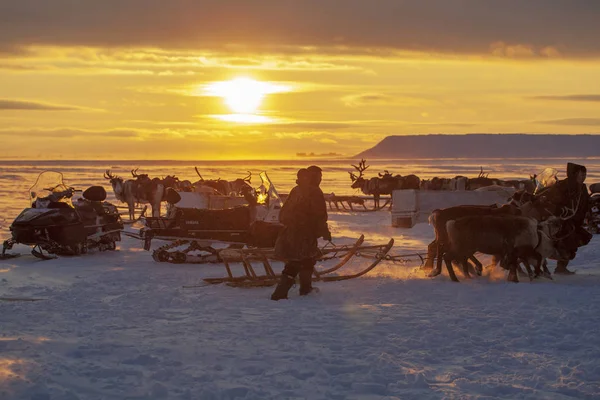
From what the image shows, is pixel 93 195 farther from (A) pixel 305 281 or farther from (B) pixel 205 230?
(A) pixel 305 281

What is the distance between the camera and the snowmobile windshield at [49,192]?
16.1 metres

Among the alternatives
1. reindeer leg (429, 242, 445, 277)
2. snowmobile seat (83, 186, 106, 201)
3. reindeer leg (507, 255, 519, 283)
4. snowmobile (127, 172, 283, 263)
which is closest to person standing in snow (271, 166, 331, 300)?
reindeer leg (429, 242, 445, 277)

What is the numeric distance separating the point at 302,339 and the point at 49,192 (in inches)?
404

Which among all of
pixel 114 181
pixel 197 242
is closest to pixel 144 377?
pixel 197 242

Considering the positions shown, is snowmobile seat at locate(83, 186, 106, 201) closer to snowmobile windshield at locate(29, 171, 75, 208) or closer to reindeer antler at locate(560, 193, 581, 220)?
snowmobile windshield at locate(29, 171, 75, 208)

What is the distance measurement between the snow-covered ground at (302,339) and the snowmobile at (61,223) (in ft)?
8.14

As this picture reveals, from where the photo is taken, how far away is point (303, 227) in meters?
11.0

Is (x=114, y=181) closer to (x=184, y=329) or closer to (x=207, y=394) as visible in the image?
(x=184, y=329)

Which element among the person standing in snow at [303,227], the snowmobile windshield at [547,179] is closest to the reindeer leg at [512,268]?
the snowmobile windshield at [547,179]

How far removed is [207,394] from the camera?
20.8 ft

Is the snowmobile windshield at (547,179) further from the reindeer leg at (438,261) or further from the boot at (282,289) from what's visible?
the boot at (282,289)

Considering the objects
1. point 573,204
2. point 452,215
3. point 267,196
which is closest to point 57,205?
point 267,196

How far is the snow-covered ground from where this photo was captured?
6.58m

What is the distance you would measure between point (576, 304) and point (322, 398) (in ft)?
17.2
